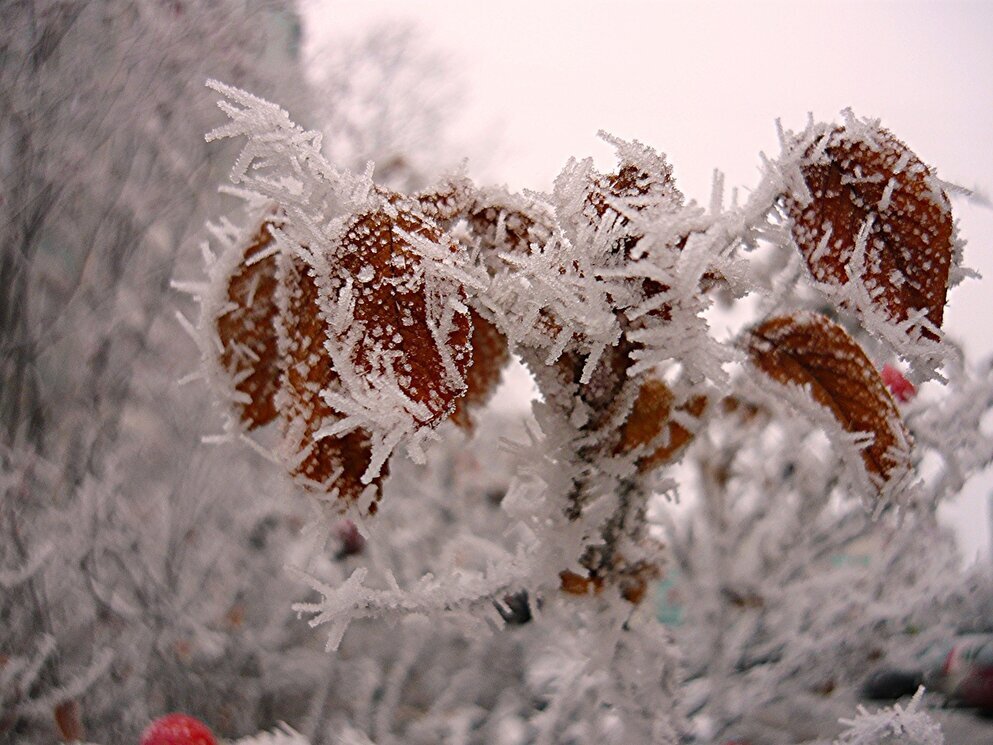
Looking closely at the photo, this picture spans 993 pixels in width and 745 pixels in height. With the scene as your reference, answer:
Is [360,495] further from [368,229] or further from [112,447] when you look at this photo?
[112,447]

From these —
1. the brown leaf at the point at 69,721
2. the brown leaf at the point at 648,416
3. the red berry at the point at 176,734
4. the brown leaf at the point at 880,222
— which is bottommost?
the brown leaf at the point at 69,721

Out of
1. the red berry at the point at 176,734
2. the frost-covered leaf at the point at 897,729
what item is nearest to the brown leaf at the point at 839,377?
the frost-covered leaf at the point at 897,729

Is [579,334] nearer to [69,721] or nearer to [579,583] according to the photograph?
[579,583]

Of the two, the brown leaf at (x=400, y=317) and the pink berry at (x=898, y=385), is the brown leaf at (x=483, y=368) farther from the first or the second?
the pink berry at (x=898, y=385)

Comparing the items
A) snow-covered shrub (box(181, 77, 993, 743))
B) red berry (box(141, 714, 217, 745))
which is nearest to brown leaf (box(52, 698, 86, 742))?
red berry (box(141, 714, 217, 745))

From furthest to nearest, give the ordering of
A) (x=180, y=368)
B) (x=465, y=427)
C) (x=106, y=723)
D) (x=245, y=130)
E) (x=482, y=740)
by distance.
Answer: (x=180, y=368) < (x=482, y=740) < (x=106, y=723) < (x=465, y=427) < (x=245, y=130)

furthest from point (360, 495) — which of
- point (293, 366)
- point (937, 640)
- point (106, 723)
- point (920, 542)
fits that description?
point (920, 542)
